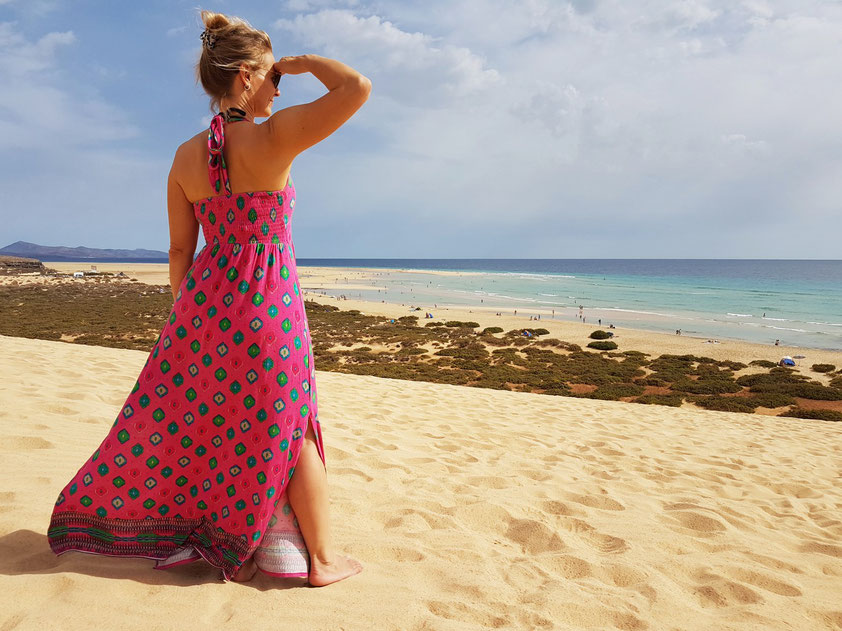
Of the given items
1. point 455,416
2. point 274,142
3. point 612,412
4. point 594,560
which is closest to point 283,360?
point 274,142

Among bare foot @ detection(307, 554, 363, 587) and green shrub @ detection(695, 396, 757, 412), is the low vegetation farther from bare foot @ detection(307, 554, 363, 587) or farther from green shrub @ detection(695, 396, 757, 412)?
bare foot @ detection(307, 554, 363, 587)

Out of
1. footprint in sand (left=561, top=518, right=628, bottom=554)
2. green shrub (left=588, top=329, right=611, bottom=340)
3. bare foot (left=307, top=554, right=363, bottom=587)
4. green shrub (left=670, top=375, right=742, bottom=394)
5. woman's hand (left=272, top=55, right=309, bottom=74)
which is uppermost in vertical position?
woman's hand (left=272, top=55, right=309, bottom=74)

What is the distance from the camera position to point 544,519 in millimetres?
3096

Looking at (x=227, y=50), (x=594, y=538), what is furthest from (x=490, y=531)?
(x=227, y=50)

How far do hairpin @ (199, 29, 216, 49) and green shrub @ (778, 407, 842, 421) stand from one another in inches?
475

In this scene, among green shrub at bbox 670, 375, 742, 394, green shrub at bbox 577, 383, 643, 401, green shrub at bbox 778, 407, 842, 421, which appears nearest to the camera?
green shrub at bbox 778, 407, 842, 421

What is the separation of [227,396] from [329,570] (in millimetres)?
828

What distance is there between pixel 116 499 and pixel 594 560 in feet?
7.20

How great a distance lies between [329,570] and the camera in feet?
6.86

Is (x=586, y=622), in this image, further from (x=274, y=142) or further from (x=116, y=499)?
(x=274, y=142)

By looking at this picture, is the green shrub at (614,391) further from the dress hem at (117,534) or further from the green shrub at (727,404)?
the dress hem at (117,534)

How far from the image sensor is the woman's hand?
1860 mm

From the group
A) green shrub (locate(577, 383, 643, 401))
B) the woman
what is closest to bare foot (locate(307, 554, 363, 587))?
the woman

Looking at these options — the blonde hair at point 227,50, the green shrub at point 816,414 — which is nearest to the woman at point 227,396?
the blonde hair at point 227,50
